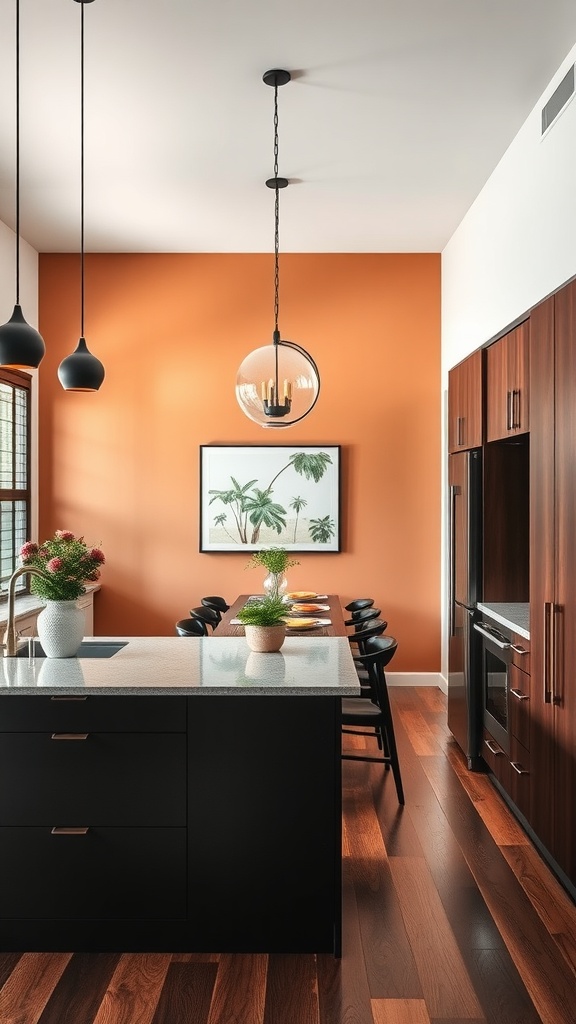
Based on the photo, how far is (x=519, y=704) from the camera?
3754mm

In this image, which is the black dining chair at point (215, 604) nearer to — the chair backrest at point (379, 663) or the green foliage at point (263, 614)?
the chair backrest at point (379, 663)

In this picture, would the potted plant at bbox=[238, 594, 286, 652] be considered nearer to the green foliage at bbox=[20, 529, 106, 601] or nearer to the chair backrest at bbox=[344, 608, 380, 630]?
the green foliage at bbox=[20, 529, 106, 601]

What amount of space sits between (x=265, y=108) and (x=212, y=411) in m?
2.74

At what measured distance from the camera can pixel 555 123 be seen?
11.8 feet

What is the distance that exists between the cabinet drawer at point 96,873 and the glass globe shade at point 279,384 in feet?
7.07

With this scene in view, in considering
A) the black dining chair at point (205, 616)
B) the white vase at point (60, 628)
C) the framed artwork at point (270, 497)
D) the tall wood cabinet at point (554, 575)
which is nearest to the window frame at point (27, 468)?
the framed artwork at point (270, 497)

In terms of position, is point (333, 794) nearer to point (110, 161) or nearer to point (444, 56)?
point (444, 56)

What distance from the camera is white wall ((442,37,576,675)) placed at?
348cm

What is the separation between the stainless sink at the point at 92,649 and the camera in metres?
3.25

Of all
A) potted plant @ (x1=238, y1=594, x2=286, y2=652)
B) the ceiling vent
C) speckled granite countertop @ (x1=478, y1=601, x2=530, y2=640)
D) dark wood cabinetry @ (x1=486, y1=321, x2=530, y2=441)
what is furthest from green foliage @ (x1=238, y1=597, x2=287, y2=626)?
the ceiling vent

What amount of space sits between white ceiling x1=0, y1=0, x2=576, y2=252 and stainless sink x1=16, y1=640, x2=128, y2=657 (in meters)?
2.46

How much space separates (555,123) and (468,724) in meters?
3.04

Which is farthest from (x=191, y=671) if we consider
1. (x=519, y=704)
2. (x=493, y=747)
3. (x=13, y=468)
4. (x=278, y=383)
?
(x=13, y=468)

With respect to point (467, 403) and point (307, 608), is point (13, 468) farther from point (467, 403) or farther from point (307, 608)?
point (467, 403)
